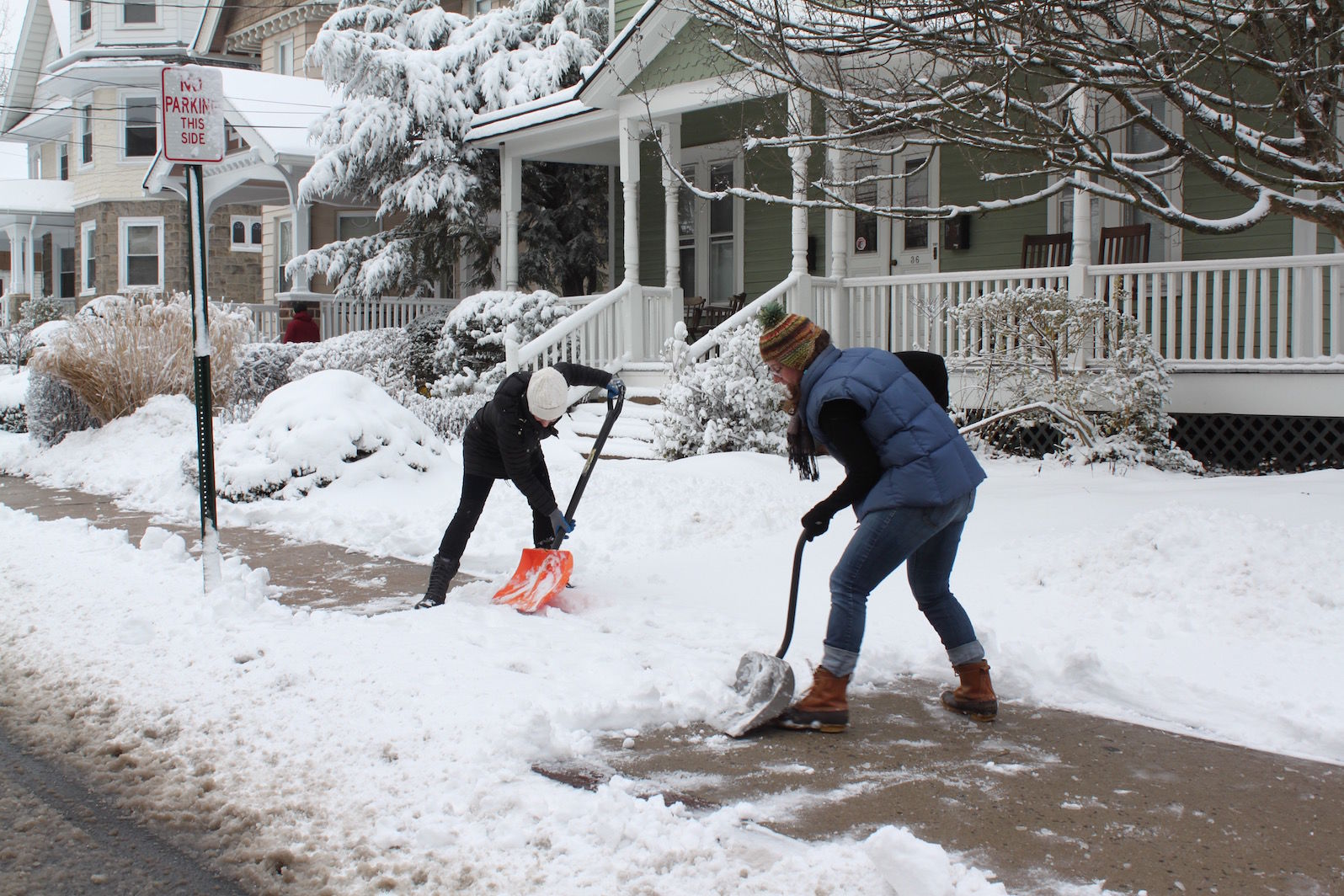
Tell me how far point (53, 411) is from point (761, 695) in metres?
12.2

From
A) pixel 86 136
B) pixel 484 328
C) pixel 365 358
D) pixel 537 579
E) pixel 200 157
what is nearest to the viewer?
pixel 200 157

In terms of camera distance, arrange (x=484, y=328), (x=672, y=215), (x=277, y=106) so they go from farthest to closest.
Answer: (x=277, y=106), (x=484, y=328), (x=672, y=215)

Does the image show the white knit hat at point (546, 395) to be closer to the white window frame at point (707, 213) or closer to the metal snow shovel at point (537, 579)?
the metal snow shovel at point (537, 579)

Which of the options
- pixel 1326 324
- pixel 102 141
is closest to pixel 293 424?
pixel 1326 324

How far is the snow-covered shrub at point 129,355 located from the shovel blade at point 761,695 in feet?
36.1

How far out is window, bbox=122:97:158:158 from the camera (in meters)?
30.0

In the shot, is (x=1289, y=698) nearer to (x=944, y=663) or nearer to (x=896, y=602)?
(x=944, y=663)

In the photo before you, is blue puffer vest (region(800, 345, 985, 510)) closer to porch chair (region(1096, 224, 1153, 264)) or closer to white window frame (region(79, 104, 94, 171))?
porch chair (region(1096, 224, 1153, 264))

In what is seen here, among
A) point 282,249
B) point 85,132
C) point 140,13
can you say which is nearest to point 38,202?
point 85,132

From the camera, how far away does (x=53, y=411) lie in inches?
549

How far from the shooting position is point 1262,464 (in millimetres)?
10391

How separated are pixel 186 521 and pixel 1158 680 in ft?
24.5

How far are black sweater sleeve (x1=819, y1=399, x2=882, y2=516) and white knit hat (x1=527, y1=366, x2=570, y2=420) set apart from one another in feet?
7.03

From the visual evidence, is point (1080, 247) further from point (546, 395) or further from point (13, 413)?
point (13, 413)
